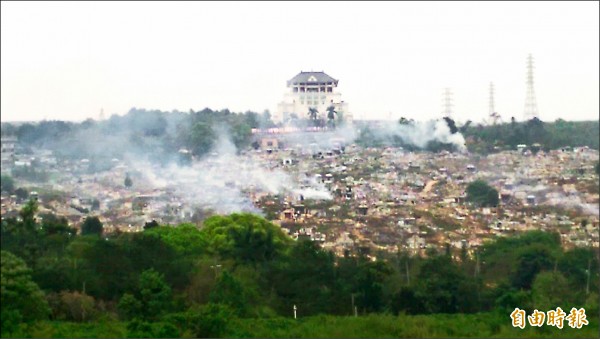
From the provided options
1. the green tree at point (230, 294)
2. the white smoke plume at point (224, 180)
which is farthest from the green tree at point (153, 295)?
the white smoke plume at point (224, 180)

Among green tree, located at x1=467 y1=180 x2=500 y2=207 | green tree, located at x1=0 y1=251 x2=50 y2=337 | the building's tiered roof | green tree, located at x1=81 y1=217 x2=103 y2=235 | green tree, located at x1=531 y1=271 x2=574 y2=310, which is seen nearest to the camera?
green tree, located at x1=0 y1=251 x2=50 y2=337

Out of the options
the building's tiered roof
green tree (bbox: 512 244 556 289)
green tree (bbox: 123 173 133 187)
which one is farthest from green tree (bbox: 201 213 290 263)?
the building's tiered roof

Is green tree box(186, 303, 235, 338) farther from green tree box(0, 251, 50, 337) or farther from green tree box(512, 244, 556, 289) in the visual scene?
green tree box(512, 244, 556, 289)

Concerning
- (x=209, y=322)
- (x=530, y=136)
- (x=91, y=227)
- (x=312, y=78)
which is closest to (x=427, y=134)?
(x=530, y=136)

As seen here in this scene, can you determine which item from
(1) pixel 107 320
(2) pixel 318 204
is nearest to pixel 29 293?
(1) pixel 107 320

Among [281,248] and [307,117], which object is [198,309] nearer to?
[281,248]

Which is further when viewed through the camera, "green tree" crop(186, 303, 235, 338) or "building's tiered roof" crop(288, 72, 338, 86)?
"building's tiered roof" crop(288, 72, 338, 86)

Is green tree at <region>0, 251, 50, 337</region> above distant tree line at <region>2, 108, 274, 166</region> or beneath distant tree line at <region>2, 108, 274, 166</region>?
beneath
